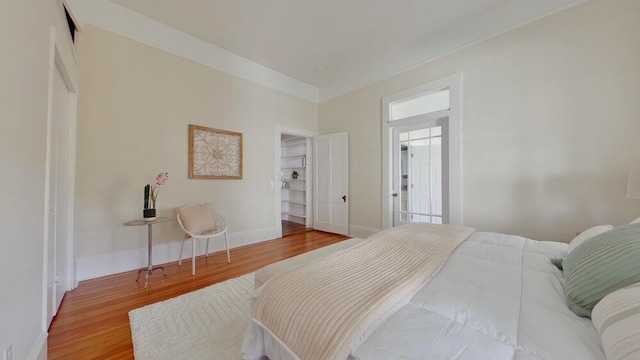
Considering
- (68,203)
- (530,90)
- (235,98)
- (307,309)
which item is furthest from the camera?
(235,98)

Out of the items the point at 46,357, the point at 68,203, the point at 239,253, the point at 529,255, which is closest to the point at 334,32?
the point at 529,255

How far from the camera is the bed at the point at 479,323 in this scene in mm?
641

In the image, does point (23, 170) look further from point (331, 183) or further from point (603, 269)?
point (331, 183)

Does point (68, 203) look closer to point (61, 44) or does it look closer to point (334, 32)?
point (61, 44)

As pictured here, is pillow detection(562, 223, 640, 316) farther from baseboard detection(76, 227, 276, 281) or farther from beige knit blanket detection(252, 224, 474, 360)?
baseboard detection(76, 227, 276, 281)

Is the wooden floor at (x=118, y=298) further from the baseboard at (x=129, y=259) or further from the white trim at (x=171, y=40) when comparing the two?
the white trim at (x=171, y=40)

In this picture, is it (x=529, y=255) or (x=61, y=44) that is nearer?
(x=529, y=255)

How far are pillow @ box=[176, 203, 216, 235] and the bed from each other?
2084 mm

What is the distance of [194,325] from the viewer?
5.40 feet

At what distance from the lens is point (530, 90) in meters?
2.55

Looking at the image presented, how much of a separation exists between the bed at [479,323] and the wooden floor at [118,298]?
123cm

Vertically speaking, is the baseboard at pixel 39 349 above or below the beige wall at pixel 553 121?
below

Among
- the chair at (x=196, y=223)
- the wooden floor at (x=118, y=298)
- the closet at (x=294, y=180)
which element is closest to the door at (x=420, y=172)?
the wooden floor at (x=118, y=298)

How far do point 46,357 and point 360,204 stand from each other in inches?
150
